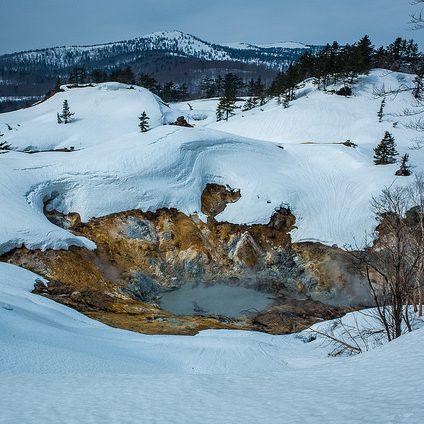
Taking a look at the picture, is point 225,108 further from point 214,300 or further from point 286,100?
point 214,300

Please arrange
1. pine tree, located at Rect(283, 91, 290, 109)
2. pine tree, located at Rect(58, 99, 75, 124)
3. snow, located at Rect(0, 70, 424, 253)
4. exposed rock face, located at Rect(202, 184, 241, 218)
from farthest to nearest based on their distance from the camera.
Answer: pine tree, located at Rect(283, 91, 290, 109)
pine tree, located at Rect(58, 99, 75, 124)
exposed rock face, located at Rect(202, 184, 241, 218)
snow, located at Rect(0, 70, 424, 253)

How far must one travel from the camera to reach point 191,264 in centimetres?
2230

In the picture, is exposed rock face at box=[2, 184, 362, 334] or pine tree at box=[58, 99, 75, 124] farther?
pine tree at box=[58, 99, 75, 124]

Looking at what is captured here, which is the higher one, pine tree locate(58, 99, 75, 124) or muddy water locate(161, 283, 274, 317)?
pine tree locate(58, 99, 75, 124)

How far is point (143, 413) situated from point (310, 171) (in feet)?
90.8

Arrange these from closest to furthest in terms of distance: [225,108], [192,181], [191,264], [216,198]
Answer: [191,264] → [216,198] → [192,181] → [225,108]

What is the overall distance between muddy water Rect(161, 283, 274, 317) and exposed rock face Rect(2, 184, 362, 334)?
521 millimetres

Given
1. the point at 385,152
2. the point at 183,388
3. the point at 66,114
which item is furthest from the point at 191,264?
the point at 66,114

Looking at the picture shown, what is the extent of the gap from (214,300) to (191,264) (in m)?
3.09

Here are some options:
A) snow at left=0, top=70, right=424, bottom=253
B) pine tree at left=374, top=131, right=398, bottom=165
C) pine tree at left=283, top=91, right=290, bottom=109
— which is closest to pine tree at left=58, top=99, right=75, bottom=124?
snow at left=0, top=70, right=424, bottom=253

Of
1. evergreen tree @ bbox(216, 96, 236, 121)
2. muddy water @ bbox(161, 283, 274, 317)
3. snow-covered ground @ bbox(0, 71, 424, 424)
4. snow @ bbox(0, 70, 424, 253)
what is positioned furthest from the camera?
evergreen tree @ bbox(216, 96, 236, 121)

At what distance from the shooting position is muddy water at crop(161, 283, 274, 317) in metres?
19.2

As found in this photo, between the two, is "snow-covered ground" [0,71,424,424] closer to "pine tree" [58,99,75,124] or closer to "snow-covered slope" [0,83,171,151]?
"snow-covered slope" [0,83,171,151]

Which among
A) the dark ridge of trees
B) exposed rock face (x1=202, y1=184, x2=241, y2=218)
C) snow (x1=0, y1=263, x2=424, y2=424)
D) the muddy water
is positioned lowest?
snow (x1=0, y1=263, x2=424, y2=424)
